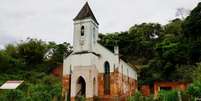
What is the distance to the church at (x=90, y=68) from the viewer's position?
2558cm

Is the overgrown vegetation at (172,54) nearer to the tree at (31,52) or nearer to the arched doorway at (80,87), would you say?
the arched doorway at (80,87)

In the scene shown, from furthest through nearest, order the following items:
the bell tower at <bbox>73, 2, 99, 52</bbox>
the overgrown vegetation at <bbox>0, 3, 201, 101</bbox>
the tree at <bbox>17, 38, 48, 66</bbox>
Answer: the tree at <bbox>17, 38, 48, 66</bbox>
the overgrown vegetation at <bbox>0, 3, 201, 101</bbox>
the bell tower at <bbox>73, 2, 99, 52</bbox>

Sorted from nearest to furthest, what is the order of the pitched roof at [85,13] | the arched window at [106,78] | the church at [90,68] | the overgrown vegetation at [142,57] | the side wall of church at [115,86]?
the church at [90,68]
the side wall of church at [115,86]
the arched window at [106,78]
the overgrown vegetation at [142,57]
the pitched roof at [85,13]

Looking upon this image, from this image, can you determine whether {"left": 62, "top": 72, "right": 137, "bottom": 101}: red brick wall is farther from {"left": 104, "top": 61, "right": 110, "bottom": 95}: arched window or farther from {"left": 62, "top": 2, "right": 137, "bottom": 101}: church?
{"left": 104, "top": 61, "right": 110, "bottom": 95}: arched window

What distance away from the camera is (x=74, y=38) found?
1109 inches

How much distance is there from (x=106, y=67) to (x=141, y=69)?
8770mm

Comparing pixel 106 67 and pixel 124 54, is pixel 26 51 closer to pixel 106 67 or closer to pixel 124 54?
pixel 106 67

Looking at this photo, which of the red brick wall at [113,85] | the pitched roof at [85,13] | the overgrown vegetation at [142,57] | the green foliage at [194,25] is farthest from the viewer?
the green foliage at [194,25]

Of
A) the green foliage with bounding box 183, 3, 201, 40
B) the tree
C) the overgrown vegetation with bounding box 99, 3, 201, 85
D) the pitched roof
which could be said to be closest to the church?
the pitched roof

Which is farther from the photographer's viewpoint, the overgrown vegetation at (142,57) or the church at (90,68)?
the overgrown vegetation at (142,57)

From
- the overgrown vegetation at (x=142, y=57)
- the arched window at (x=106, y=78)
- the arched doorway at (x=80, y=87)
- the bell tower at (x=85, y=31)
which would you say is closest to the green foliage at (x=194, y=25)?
the overgrown vegetation at (x=142, y=57)

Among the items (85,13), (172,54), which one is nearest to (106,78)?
(85,13)

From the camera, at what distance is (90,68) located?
83.5 feet

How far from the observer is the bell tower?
89.6 feet
